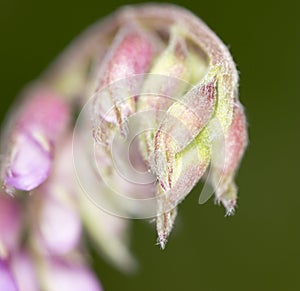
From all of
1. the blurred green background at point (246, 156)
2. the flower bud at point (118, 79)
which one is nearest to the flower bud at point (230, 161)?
the flower bud at point (118, 79)

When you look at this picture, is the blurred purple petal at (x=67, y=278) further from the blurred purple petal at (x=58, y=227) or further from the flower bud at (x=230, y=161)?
the flower bud at (x=230, y=161)

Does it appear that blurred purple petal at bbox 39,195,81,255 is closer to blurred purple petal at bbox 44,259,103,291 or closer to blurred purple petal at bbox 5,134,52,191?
blurred purple petal at bbox 44,259,103,291

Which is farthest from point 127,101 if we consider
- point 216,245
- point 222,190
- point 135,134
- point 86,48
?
point 216,245

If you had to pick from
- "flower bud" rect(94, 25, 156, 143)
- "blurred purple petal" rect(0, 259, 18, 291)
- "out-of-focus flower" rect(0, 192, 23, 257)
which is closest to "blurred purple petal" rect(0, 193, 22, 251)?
"out-of-focus flower" rect(0, 192, 23, 257)

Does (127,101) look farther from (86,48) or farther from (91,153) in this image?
(86,48)

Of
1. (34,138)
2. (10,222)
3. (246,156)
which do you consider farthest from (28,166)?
(246,156)
